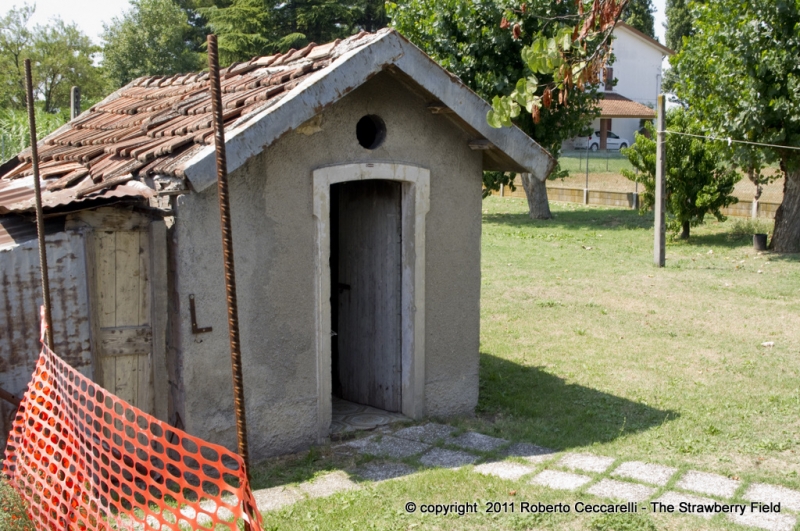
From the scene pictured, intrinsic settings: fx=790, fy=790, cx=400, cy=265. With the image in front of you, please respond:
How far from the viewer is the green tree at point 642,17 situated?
161 feet

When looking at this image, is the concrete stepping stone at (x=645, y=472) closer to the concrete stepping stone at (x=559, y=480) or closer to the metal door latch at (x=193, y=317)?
the concrete stepping stone at (x=559, y=480)

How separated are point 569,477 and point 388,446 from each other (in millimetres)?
1641

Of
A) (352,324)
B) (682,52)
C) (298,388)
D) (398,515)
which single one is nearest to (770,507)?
(398,515)

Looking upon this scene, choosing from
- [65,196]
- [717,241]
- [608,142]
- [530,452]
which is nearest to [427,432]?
[530,452]

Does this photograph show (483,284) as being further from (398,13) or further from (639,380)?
(398,13)

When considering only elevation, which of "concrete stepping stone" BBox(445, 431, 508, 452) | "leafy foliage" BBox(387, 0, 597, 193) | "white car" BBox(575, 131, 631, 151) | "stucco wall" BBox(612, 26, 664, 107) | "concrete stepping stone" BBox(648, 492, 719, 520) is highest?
"stucco wall" BBox(612, 26, 664, 107)

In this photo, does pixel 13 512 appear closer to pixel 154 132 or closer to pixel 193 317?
pixel 193 317

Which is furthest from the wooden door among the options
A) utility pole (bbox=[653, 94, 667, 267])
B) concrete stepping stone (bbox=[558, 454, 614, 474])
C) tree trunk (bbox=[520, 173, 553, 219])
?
tree trunk (bbox=[520, 173, 553, 219])

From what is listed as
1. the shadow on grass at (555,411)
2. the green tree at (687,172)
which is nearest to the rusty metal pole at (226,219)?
the shadow on grass at (555,411)

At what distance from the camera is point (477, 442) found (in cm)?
710

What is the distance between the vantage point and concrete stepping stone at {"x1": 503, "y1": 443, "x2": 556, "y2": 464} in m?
6.63

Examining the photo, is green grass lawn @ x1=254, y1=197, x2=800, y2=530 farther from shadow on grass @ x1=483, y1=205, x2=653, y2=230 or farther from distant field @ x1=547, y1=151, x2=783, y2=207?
distant field @ x1=547, y1=151, x2=783, y2=207

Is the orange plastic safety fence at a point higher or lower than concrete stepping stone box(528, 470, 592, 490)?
higher

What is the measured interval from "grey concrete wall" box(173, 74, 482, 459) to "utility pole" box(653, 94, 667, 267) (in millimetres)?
9474
